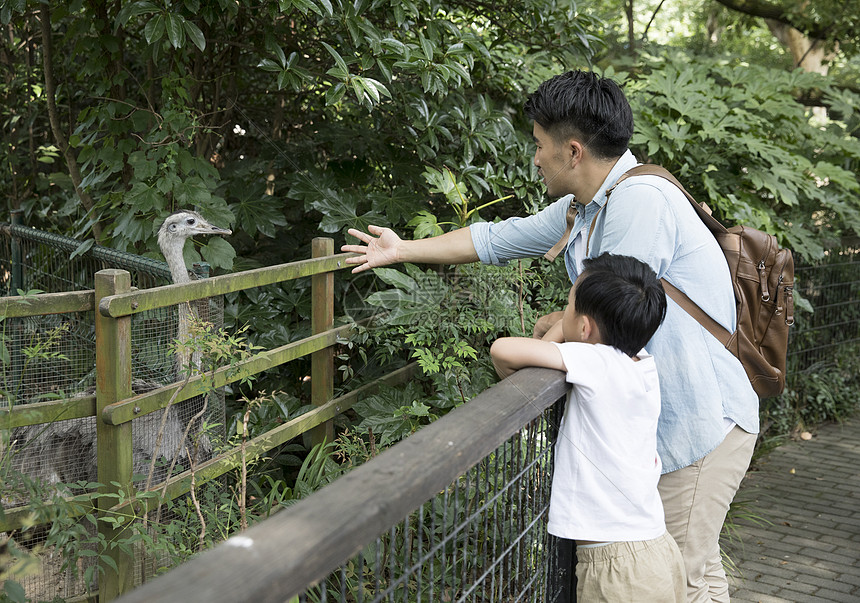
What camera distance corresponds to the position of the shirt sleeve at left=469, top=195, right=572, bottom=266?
298 cm

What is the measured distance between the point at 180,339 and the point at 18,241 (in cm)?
245

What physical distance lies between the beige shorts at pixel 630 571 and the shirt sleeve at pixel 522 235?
123 cm

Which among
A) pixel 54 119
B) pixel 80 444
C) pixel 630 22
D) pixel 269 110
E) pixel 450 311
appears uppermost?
pixel 630 22

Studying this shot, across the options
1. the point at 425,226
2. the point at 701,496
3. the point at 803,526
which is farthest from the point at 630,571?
the point at 803,526

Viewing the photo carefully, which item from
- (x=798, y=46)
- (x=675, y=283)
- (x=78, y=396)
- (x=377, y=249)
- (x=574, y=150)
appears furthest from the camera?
(x=798, y=46)

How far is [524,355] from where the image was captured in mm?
2053

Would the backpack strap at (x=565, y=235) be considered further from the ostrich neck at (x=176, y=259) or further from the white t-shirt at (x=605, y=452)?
the ostrich neck at (x=176, y=259)

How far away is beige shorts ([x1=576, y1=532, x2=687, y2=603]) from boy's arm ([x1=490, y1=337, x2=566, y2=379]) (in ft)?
1.63

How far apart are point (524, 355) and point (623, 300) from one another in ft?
0.92

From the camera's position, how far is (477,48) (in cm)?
448

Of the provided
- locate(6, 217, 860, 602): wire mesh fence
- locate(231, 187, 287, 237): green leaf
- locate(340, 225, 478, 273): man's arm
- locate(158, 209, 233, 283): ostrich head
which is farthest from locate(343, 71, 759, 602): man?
locate(231, 187, 287, 237): green leaf

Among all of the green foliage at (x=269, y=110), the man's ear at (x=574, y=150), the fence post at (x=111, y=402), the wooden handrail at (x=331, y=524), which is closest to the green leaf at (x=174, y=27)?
the green foliage at (x=269, y=110)

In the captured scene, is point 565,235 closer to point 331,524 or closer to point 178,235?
point 331,524

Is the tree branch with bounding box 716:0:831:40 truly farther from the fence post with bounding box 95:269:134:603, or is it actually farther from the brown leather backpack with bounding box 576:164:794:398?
the fence post with bounding box 95:269:134:603
